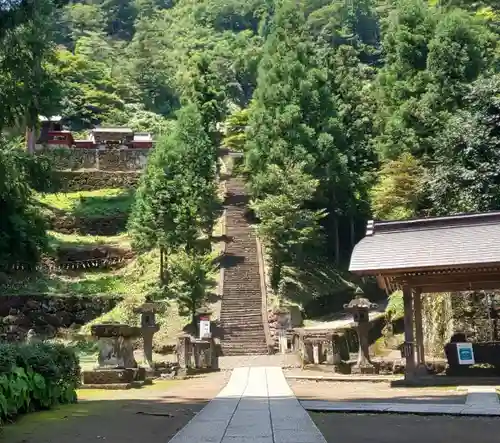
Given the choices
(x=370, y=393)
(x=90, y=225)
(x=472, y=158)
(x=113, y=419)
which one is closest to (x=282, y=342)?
(x=472, y=158)

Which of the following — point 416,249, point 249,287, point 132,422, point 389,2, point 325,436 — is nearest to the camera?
point 325,436

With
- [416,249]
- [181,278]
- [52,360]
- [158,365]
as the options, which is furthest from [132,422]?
[181,278]

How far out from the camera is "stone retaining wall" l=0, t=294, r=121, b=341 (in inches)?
1123

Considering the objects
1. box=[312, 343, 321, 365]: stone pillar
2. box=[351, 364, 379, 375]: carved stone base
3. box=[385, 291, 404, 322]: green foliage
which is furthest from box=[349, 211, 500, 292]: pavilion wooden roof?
box=[385, 291, 404, 322]: green foliage

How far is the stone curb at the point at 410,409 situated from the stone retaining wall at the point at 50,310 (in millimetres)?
20579

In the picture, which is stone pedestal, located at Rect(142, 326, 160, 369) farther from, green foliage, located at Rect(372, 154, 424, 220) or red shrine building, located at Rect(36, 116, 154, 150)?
red shrine building, located at Rect(36, 116, 154, 150)

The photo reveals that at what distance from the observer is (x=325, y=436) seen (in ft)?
23.3

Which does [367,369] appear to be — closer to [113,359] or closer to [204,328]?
[204,328]

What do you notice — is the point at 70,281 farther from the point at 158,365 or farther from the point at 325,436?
the point at 325,436

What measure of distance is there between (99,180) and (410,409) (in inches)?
1621

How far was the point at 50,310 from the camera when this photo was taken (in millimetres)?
30000

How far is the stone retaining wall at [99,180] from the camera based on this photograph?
47562mm

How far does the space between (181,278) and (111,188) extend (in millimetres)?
23169

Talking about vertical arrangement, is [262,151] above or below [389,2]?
below
